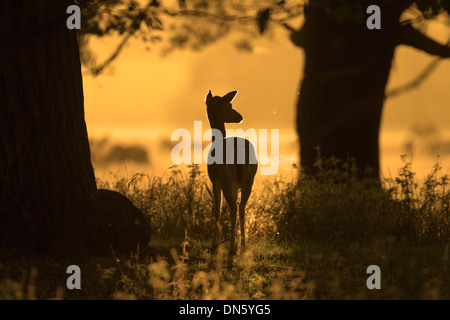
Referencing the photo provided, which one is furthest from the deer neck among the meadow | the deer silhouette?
the meadow

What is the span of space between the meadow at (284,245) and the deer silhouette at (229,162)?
0.50 meters

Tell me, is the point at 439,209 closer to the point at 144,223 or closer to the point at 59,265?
the point at 144,223

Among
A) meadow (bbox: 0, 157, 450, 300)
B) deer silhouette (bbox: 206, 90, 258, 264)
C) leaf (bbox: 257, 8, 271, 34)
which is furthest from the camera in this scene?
deer silhouette (bbox: 206, 90, 258, 264)

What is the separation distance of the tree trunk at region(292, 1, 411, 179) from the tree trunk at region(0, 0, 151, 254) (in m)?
6.35

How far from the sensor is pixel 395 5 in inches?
503

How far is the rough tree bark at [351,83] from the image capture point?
12773 millimetres

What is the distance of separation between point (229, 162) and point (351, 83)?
565 centimetres

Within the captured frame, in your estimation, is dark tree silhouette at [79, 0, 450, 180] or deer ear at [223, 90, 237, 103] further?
dark tree silhouette at [79, 0, 450, 180]

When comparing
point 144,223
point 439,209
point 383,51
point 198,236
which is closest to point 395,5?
point 383,51

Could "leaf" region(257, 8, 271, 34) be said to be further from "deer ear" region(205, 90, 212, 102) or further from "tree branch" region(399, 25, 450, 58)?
"tree branch" region(399, 25, 450, 58)

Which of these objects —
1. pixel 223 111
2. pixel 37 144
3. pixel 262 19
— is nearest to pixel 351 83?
pixel 223 111

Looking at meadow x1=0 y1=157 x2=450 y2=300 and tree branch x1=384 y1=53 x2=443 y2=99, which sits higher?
tree branch x1=384 y1=53 x2=443 y2=99

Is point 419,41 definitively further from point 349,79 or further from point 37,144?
point 37,144

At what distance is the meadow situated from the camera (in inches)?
249
